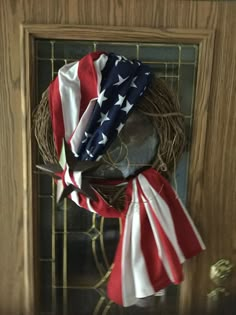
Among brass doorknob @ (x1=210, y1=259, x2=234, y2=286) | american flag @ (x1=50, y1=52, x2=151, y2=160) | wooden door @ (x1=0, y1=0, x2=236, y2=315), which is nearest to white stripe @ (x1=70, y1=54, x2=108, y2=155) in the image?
american flag @ (x1=50, y1=52, x2=151, y2=160)

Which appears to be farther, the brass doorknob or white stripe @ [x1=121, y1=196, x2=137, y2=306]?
the brass doorknob

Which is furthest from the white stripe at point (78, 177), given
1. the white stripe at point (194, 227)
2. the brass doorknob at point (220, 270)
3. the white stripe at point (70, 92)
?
the brass doorknob at point (220, 270)

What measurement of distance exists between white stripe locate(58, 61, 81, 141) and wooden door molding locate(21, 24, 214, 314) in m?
0.09

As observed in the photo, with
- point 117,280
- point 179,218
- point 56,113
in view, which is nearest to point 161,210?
point 179,218

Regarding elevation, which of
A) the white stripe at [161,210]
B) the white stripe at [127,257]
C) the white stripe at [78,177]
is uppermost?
the white stripe at [78,177]

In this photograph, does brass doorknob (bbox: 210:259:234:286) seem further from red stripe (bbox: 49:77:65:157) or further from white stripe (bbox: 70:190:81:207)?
red stripe (bbox: 49:77:65:157)

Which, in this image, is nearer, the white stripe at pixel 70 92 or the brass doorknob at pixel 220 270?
the white stripe at pixel 70 92

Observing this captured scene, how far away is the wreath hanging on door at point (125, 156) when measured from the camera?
1.09 m

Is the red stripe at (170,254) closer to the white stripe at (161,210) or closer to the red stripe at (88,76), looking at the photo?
the white stripe at (161,210)

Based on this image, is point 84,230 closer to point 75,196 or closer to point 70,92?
point 75,196

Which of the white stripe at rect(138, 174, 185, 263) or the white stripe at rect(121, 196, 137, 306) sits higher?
the white stripe at rect(138, 174, 185, 263)

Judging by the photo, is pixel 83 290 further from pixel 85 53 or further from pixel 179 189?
pixel 85 53

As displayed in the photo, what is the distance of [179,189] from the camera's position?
4.13 feet

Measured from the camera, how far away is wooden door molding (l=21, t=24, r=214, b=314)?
114 cm
